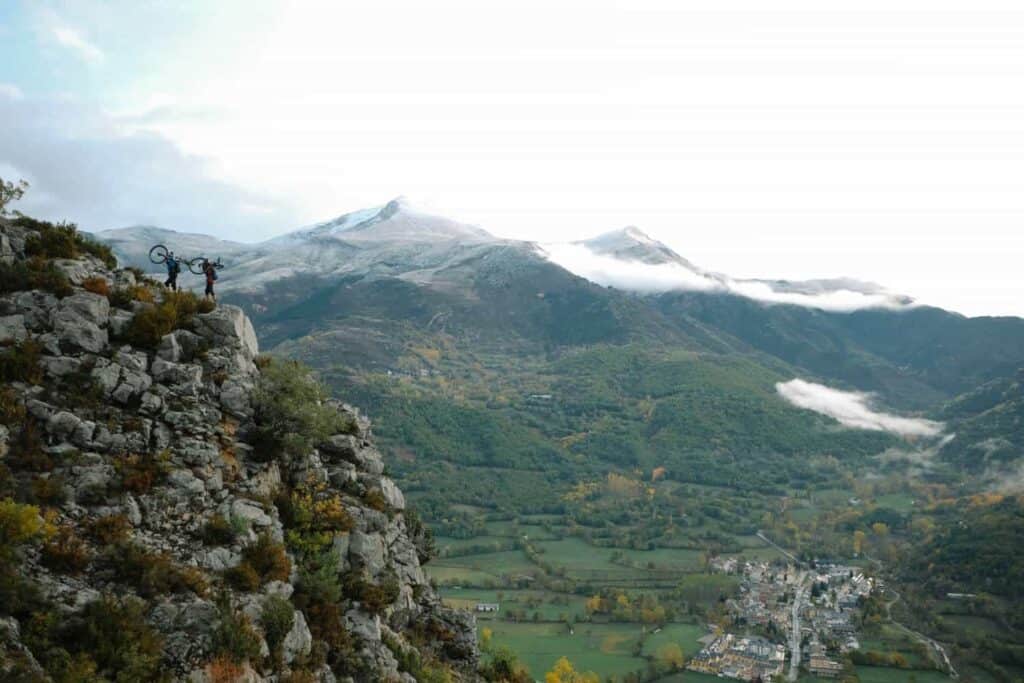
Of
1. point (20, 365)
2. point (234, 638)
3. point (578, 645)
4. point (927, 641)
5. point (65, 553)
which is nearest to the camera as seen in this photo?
point (65, 553)

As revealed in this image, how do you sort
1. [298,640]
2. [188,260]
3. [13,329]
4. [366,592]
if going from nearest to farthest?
[298,640]
[13,329]
[366,592]
[188,260]

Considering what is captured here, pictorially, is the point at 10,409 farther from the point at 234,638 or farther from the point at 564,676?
the point at 564,676

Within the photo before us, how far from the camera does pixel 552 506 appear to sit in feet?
633

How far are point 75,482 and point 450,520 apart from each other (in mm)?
156426

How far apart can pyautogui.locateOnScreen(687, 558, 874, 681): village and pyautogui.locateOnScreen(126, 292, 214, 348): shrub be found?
9532cm

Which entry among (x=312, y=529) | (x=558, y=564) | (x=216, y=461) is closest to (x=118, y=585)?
(x=216, y=461)

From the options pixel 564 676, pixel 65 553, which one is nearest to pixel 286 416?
pixel 65 553

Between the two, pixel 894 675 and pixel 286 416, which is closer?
pixel 286 416

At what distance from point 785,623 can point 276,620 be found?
4861 inches

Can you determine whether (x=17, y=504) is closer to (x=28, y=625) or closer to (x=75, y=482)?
(x=75, y=482)

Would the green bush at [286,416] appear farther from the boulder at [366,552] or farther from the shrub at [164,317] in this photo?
the boulder at [366,552]

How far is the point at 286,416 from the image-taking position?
892 inches

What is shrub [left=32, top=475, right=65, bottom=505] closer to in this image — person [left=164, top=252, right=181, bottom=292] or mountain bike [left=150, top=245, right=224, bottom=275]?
mountain bike [left=150, top=245, right=224, bottom=275]

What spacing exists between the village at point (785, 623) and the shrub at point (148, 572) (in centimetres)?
9630
